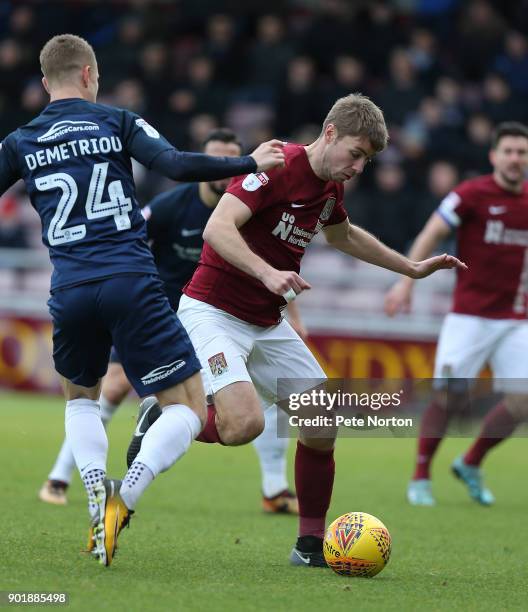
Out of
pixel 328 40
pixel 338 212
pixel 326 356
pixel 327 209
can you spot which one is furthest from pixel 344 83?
pixel 327 209

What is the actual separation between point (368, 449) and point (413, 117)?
602cm

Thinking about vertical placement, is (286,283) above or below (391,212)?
above

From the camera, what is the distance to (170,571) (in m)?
5.33

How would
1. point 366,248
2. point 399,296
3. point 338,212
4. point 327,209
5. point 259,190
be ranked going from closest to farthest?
point 259,190, point 327,209, point 338,212, point 366,248, point 399,296

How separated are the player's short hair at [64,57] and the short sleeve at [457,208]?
13.3ft

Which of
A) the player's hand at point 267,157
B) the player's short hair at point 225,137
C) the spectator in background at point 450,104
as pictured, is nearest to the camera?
the player's hand at point 267,157

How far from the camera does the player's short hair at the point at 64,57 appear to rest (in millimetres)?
5281

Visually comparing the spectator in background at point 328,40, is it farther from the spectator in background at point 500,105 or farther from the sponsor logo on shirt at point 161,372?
the sponsor logo on shirt at point 161,372

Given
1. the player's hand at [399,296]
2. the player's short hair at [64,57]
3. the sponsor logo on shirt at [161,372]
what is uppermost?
the player's short hair at [64,57]

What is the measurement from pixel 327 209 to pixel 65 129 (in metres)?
1.46

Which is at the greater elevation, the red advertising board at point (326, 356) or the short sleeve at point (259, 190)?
the short sleeve at point (259, 190)

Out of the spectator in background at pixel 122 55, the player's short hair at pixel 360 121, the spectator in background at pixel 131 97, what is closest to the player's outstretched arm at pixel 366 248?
the player's short hair at pixel 360 121

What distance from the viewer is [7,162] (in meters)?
5.23

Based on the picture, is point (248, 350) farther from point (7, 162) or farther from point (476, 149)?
point (476, 149)
